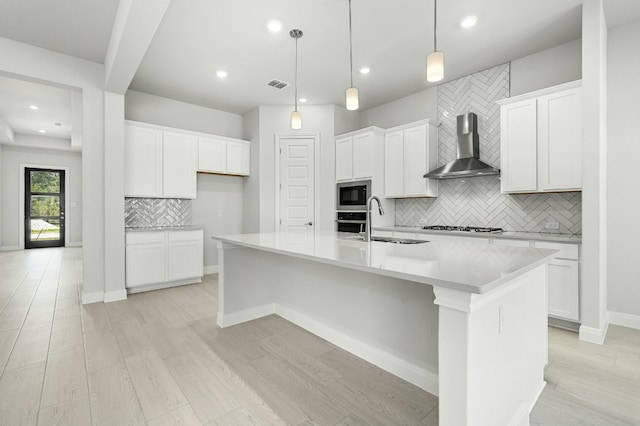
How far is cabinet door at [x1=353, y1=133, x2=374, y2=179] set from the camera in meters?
4.63

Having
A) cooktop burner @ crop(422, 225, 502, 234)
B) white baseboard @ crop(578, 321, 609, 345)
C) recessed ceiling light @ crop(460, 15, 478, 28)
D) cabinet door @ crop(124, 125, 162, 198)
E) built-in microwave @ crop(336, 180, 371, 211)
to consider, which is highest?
recessed ceiling light @ crop(460, 15, 478, 28)

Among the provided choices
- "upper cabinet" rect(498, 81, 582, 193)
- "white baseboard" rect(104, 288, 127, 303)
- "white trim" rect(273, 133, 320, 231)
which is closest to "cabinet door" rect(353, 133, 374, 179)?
"white trim" rect(273, 133, 320, 231)

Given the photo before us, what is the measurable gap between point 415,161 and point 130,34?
3539mm

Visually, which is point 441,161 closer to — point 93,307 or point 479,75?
point 479,75

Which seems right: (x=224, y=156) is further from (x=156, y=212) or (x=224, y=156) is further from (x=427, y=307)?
(x=427, y=307)

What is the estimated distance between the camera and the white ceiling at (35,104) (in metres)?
4.75

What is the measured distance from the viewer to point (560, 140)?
10.1 ft

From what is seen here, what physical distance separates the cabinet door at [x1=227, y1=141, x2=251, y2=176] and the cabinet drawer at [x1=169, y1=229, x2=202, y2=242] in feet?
3.91

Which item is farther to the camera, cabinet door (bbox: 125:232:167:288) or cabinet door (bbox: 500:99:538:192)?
cabinet door (bbox: 125:232:167:288)

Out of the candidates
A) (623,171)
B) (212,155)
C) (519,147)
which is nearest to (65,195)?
(212,155)

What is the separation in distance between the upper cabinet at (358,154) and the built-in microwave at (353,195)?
0.35 ft

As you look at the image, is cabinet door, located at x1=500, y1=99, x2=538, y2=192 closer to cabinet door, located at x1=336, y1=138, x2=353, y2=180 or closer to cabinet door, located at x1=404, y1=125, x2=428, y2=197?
cabinet door, located at x1=404, y1=125, x2=428, y2=197

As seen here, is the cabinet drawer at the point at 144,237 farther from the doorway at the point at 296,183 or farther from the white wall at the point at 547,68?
the white wall at the point at 547,68

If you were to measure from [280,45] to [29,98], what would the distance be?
4799mm
